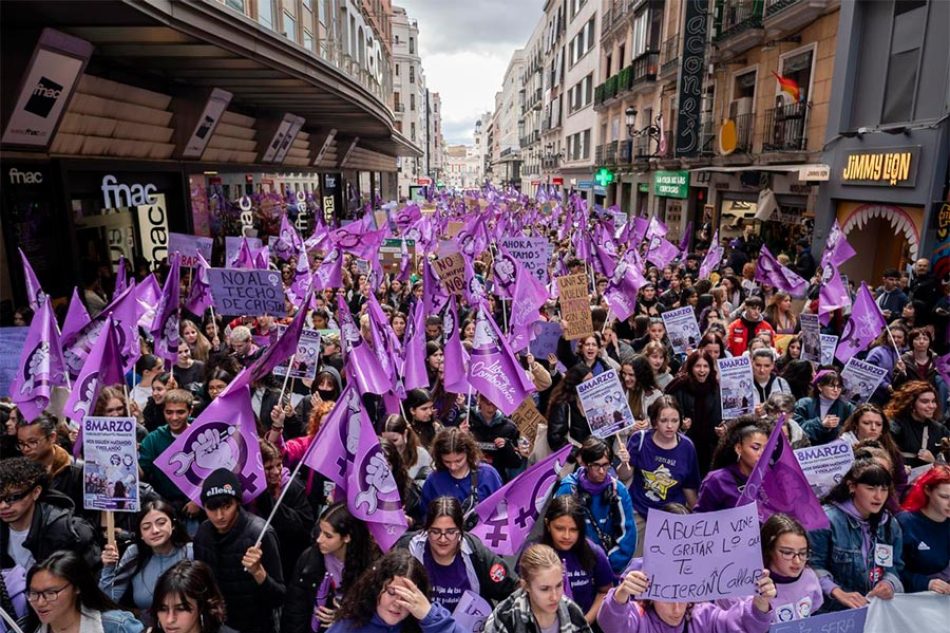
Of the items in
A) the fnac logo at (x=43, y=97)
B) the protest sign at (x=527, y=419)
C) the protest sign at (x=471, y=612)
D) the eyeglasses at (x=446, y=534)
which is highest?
the fnac logo at (x=43, y=97)

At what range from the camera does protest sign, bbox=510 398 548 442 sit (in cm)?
548

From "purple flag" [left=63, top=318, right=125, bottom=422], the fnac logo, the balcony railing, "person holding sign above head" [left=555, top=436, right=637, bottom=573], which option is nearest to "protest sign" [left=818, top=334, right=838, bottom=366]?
"person holding sign above head" [left=555, top=436, right=637, bottom=573]

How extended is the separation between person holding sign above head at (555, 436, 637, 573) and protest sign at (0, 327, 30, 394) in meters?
4.97

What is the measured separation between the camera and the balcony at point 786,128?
51.3ft

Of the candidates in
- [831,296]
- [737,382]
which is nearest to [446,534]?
[737,382]

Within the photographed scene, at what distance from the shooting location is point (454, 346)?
603 centimetres

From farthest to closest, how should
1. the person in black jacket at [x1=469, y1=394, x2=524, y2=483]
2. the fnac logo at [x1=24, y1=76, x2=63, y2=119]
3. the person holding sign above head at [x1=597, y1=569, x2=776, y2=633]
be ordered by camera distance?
the fnac logo at [x1=24, y1=76, x2=63, y2=119] → the person in black jacket at [x1=469, y1=394, x2=524, y2=483] → the person holding sign above head at [x1=597, y1=569, x2=776, y2=633]

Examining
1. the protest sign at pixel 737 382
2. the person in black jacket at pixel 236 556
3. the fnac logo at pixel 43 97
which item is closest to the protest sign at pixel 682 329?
the protest sign at pixel 737 382

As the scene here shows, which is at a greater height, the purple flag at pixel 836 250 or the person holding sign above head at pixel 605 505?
the purple flag at pixel 836 250

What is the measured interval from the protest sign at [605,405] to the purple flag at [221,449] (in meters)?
2.35

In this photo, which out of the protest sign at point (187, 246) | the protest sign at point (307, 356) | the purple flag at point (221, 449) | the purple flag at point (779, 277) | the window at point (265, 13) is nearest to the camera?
the purple flag at point (221, 449)

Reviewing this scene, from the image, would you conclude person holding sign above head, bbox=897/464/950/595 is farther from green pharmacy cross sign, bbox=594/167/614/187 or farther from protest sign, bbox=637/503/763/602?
green pharmacy cross sign, bbox=594/167/614/187

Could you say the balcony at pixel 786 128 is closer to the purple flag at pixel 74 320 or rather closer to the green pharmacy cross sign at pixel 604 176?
the purple flag at pixel 74 320

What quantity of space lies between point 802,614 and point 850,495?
85 cm
